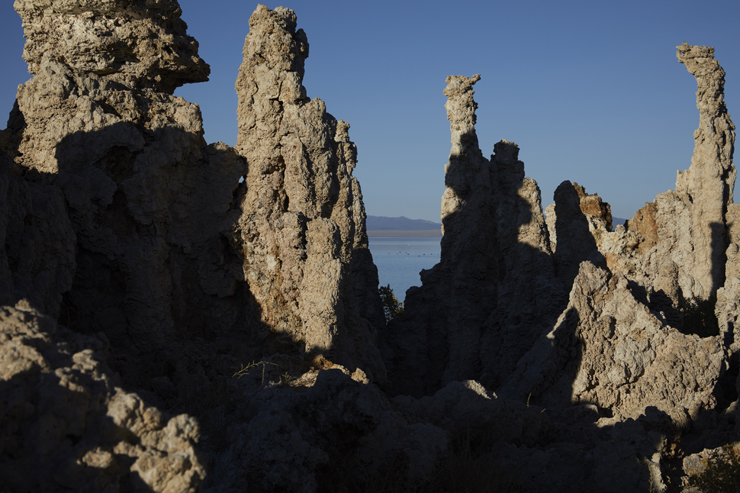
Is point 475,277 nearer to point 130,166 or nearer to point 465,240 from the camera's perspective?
point 465,240

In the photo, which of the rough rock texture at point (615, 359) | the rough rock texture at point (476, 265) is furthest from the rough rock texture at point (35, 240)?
the rough rock texture at point (476, 265)

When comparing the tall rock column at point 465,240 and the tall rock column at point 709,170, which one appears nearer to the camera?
the tall rock column at point 465,240

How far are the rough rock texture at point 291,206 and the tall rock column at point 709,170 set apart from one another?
13.4 m

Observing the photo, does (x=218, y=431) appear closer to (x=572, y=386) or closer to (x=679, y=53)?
(x=572, y=386)

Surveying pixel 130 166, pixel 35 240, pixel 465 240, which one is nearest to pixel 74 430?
pixel 35 240

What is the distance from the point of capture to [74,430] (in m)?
2.43

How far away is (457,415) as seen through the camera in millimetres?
5539

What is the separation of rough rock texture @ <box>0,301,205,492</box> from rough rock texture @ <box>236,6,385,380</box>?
4493 mm

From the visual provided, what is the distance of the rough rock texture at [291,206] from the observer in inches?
284

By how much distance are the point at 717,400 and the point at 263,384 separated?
578 centimetres

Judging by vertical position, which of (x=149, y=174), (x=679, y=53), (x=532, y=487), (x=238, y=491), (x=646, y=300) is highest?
(x=679, y=53)

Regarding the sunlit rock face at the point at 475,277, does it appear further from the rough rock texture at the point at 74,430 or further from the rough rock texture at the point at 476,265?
the rough rock texture at the point at 74,430

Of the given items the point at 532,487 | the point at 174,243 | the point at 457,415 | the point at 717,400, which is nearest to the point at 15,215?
the point at 174,243

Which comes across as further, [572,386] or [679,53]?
[679,53]
